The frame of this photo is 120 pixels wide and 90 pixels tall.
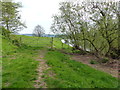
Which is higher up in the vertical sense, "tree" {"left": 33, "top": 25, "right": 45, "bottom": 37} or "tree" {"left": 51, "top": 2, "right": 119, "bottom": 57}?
"tree" {"left": 33, "top": 25, "right": 45, "bottom": 37}

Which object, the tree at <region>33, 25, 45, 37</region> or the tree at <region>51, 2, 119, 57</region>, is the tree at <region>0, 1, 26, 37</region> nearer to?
the tree at <region>51, 2, 119, 57</region>

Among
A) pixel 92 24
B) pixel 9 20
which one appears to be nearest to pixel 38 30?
pixel 9 20

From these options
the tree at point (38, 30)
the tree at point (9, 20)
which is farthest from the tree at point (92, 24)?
the tree at point (38, 30)

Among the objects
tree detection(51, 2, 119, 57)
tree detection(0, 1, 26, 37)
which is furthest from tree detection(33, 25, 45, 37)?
tree detection(51, 2, 119, 57)

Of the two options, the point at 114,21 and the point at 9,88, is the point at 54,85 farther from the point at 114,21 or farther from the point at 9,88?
the point at 114,21

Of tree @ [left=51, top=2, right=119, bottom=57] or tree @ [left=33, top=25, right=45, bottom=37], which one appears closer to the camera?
tree @ [left=51, top=2, right=119, bottom=57]

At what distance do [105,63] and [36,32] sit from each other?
49103 millimetres

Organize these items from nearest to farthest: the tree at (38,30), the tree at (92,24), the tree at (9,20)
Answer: the tree at (92,24)
the tree at (9,20)
the tree at (38,30)

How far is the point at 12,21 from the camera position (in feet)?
59.4

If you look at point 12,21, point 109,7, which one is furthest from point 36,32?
point 109,7

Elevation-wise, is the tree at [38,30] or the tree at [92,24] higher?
the tree at [38,30]

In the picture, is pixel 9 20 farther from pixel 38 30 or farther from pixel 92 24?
pixel 38 30

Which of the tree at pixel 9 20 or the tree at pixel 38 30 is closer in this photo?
the tree at pixel 9 20

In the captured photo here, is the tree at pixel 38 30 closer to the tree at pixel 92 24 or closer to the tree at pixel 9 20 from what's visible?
the tree at pixel 9 20
